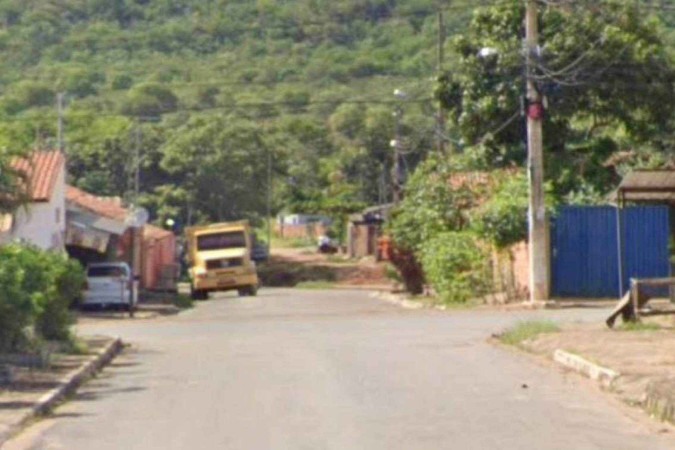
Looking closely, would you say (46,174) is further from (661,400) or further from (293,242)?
(293,242)

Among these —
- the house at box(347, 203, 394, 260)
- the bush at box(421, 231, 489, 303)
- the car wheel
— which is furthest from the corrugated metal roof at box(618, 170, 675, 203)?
the house at box(347, 203, 394, 260)

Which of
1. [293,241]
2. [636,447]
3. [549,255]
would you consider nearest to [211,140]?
[293,241]

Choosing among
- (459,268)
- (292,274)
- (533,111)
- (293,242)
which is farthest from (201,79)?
(533,111)

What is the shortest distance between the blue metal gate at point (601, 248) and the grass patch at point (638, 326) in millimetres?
12261

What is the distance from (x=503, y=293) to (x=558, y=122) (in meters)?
7.12

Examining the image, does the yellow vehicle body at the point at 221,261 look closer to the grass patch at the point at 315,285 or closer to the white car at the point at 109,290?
the grass patch at the point at 315,285

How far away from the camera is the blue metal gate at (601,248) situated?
4206cm

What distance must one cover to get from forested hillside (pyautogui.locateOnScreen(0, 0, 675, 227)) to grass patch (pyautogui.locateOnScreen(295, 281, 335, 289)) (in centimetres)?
717

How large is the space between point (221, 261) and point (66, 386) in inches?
1812

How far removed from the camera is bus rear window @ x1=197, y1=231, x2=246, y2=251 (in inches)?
2692

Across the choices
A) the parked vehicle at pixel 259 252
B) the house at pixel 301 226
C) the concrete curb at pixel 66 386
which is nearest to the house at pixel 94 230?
the parked vehicle at pixel 259 252

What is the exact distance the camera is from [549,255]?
140ft

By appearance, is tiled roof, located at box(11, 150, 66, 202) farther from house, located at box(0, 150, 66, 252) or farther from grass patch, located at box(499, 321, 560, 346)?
grass patch, located at box(499, 321, 560, 346)

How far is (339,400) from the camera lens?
63.7 ft
